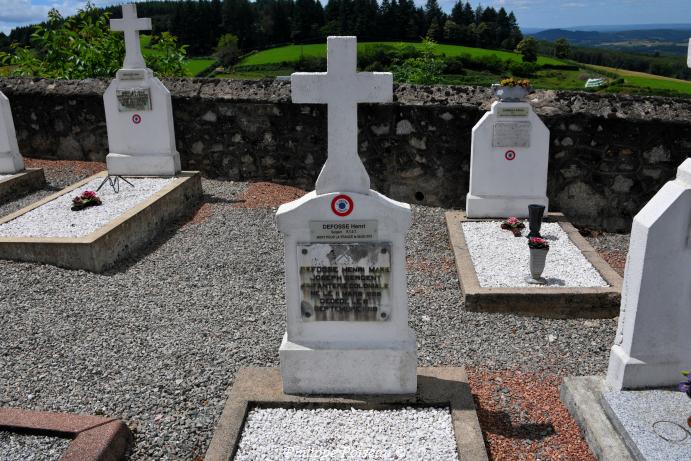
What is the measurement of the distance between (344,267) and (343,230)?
233 mm

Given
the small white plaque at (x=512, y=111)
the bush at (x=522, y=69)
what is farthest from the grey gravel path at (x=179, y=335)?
the bush at (x=522, y=69)

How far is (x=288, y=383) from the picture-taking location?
389cm

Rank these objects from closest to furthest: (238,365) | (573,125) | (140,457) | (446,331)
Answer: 1. (140,457)
2. (238,365)
3. (446,331)
4. (573,125)

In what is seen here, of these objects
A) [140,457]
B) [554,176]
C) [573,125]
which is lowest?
[140,457]

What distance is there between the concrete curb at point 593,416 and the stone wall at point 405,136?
4.85m

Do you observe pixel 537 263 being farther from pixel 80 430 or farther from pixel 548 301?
pixel 80 430

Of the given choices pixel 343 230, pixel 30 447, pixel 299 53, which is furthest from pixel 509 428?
pixel 299 53

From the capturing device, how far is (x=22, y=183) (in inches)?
358

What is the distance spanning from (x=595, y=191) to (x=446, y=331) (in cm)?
428

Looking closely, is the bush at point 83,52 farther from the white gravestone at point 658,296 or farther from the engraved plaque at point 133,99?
the white gravestone at point 658,296

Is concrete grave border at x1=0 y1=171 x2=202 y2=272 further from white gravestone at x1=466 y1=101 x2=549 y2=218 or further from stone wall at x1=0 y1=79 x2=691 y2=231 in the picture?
white gravestone at x1=466 y1=101 x2=549 y2=218

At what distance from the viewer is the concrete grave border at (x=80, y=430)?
3285 millimetres

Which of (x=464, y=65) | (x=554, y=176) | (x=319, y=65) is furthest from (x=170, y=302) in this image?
(x=464, y=65)

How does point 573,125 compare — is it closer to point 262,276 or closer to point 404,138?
point 404,138
